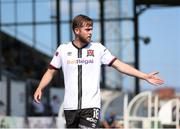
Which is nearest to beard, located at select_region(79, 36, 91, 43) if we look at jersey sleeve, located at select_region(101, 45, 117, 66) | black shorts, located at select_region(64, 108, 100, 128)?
jersey sleeve, located at select_region(101, 45, 117, 66)

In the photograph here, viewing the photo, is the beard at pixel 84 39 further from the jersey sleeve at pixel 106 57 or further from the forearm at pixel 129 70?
the forearm at pixel 129 70

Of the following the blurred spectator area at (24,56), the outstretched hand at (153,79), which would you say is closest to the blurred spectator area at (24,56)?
the blurred spectator area at (24,56)

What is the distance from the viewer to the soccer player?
605cm

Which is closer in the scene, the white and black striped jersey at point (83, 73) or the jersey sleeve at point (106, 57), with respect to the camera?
the white and black striped jersey at point (83, 73)

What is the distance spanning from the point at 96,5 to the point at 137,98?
16.2 m

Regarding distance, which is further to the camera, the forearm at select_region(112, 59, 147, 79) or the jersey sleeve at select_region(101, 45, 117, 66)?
the jersey sleeve at select_region(101, 45, 117, 66)

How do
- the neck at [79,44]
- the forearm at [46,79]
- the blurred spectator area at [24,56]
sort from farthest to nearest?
the blurred spectator area at [24,56]
the forearm at [46,79]
the neck at [79,44]

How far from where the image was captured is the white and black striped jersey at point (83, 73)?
6.07 m

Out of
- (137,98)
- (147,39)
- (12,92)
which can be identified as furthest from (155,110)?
(147,39)

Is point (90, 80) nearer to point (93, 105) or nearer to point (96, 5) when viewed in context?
point (93, 105)

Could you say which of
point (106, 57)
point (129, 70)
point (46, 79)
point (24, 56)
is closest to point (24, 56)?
point (24, 56)

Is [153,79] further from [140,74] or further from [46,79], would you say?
[46,79]

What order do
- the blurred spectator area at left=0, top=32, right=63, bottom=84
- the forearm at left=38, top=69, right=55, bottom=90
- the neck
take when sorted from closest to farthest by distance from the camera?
the neck, the forearm at left=38, top=69, right=55, bottom=90, the blurred spectator area at left=0, top=32, right=63, bottom=84

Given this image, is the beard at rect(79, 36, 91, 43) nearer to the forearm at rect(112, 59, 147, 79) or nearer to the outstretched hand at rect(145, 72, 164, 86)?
the forearm at rect(112, 59, 147, 79)
